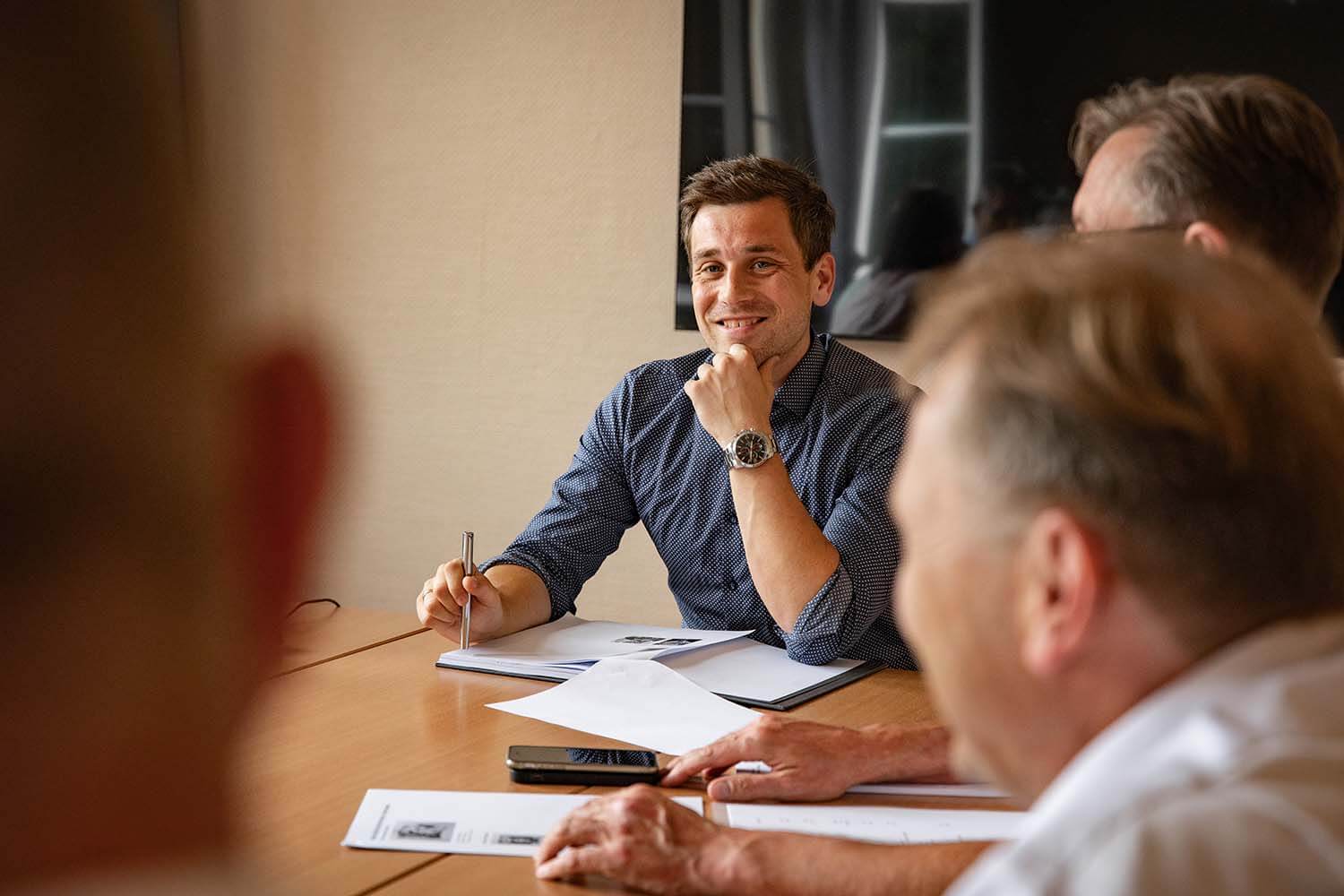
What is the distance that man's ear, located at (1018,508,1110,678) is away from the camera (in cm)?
60

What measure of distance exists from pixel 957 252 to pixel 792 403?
976 millimetres

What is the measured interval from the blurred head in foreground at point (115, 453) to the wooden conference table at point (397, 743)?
0.54m

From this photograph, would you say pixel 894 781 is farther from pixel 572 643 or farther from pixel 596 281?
pixel 596 281

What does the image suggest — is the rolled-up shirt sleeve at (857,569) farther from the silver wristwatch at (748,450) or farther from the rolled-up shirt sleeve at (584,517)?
the rolled-up shirt sleeve at (584,517)

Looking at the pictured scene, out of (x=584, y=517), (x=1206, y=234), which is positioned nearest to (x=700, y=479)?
(x=584, y=517)

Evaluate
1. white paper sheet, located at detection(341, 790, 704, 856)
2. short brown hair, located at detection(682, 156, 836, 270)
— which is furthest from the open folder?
short brown hair, located at detection(682, 156, 836, 270)

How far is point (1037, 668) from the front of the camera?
62 cm

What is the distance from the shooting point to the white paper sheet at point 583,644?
5.77ft

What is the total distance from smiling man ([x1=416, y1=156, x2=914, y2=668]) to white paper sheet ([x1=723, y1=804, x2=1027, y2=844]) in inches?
Answer: 21.7

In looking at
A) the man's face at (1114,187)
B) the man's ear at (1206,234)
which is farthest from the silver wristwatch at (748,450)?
the man's ear at (1206,234)

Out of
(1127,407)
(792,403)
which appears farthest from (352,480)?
(792,403)

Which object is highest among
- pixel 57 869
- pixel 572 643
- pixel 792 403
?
pixel 57 869

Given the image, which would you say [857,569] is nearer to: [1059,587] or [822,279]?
[822,279]

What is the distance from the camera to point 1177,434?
1.93 feet
